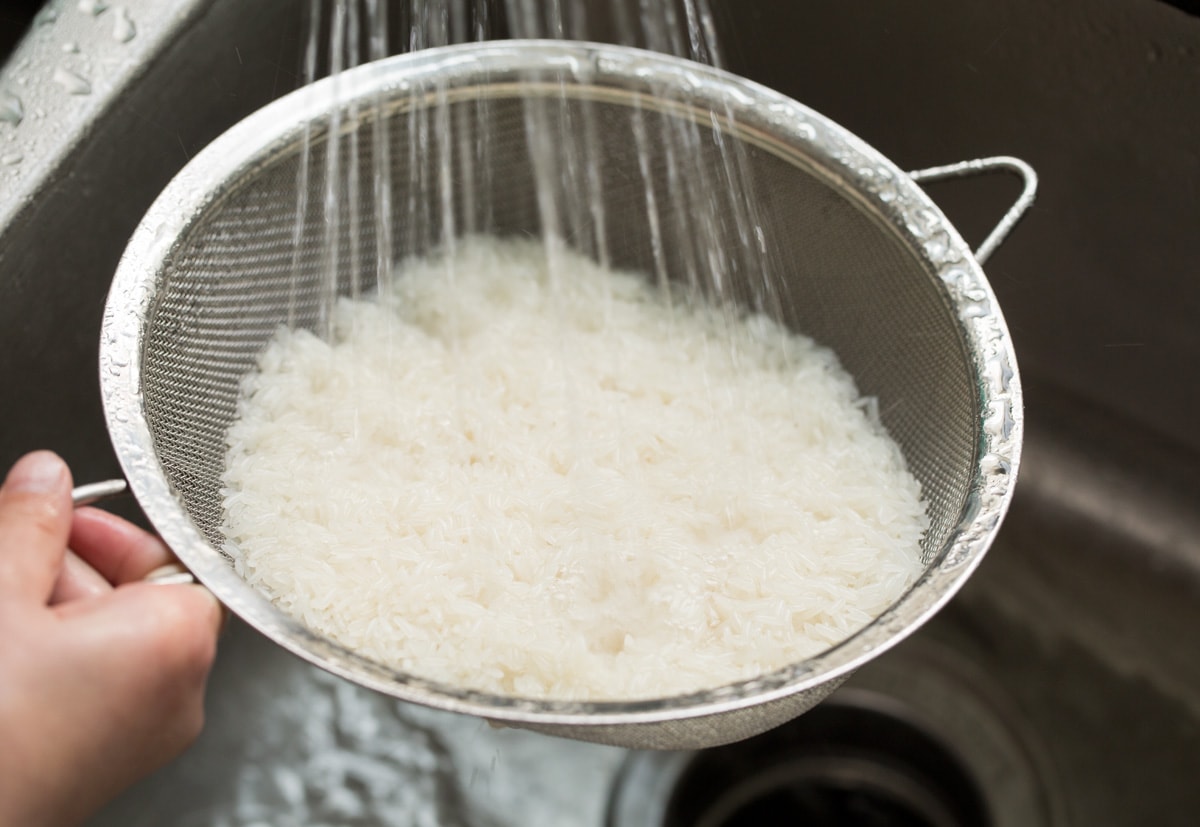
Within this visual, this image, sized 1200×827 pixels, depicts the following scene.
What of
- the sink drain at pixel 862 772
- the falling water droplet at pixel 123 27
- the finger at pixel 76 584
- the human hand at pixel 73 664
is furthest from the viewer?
the sink drain at pixel 862 772

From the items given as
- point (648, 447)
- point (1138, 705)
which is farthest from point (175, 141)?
point (1138, 705)

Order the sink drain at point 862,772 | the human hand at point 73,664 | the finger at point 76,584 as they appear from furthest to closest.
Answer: the sink drain at point 862,772, the finger at point 76,584, the human hand at point 73,664

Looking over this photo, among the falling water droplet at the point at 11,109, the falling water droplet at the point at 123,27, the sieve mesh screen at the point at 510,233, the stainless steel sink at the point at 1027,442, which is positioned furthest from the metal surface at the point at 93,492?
the falling water droplet at the point at 123,27

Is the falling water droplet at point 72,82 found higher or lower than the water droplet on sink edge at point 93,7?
lower

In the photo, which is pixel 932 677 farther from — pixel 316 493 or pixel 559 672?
pixel 316 493

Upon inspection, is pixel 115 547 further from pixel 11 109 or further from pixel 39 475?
pixel 11 109

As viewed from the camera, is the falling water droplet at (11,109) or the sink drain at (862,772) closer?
the falling water droplet at (11,109)

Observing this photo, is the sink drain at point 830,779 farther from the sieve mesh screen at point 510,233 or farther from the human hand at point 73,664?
the human hand at point 73,664
